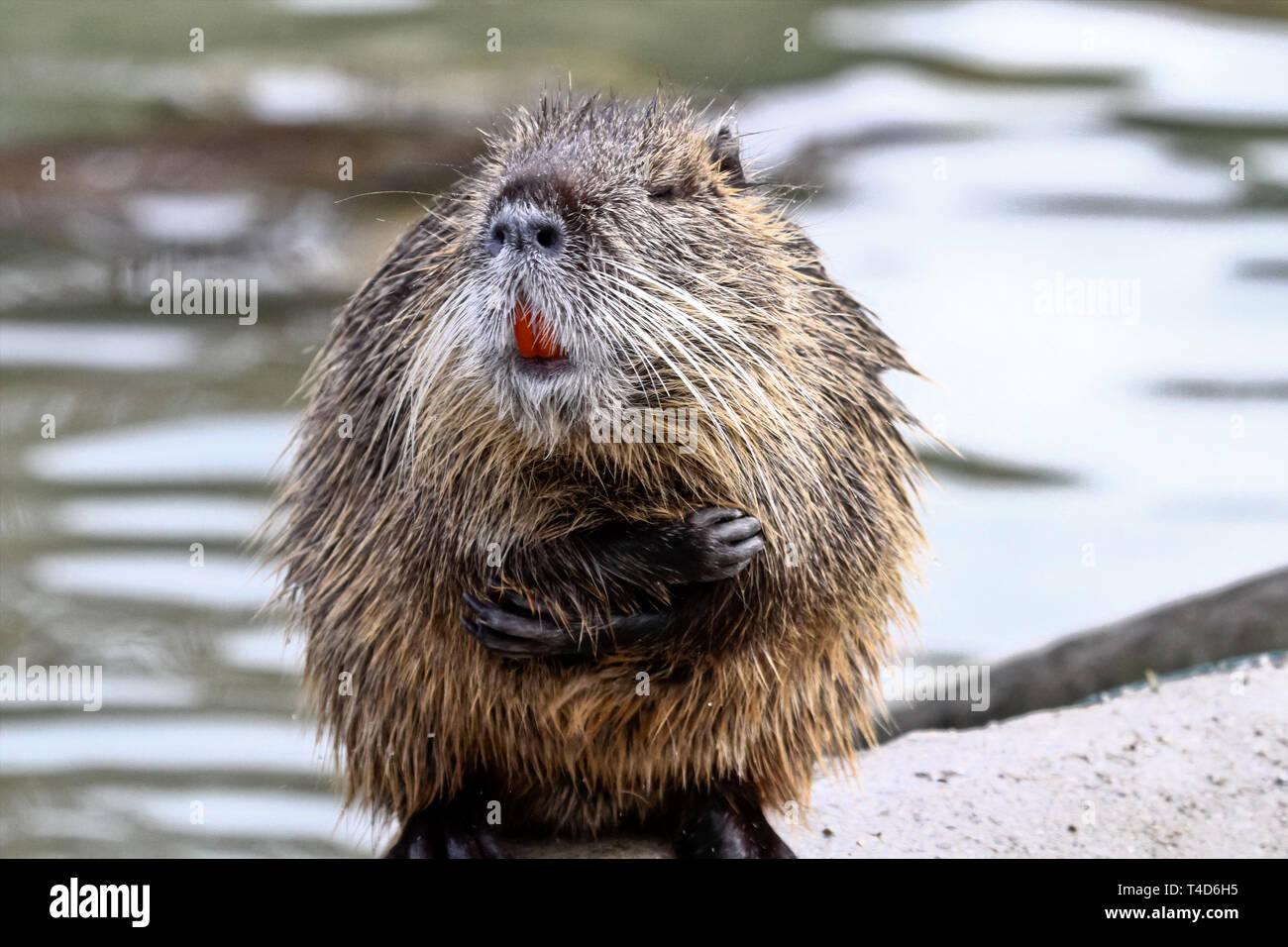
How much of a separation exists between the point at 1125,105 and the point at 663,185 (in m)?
11.4

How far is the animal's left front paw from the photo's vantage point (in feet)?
11.2

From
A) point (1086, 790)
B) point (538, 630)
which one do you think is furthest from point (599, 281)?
point (1086, 790)

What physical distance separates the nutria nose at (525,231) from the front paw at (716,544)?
0.68 m

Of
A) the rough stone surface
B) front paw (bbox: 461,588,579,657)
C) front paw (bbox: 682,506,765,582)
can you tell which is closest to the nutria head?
front paw (bbox: 682,506,765,582)

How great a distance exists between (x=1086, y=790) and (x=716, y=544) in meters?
1.47

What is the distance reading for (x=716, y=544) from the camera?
3.30 m

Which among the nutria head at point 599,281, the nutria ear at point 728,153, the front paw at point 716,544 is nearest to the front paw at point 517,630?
the front paw at point 716,544

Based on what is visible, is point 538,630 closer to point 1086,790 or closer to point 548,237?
point 548,237

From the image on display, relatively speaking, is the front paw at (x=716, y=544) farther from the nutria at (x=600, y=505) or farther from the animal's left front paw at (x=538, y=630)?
the animal's left front paw at (x=538, y=630)

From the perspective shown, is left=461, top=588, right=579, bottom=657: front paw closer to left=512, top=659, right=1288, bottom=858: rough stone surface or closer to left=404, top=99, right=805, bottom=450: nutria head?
left=404, top=99, right=805, bottom=450: nutria head

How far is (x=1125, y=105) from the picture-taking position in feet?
44.7

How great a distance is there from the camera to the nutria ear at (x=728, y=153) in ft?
12.7

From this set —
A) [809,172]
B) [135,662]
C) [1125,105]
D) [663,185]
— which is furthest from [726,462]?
[1125,105]

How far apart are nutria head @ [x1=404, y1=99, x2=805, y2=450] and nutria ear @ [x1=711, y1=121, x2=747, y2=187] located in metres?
0.09
